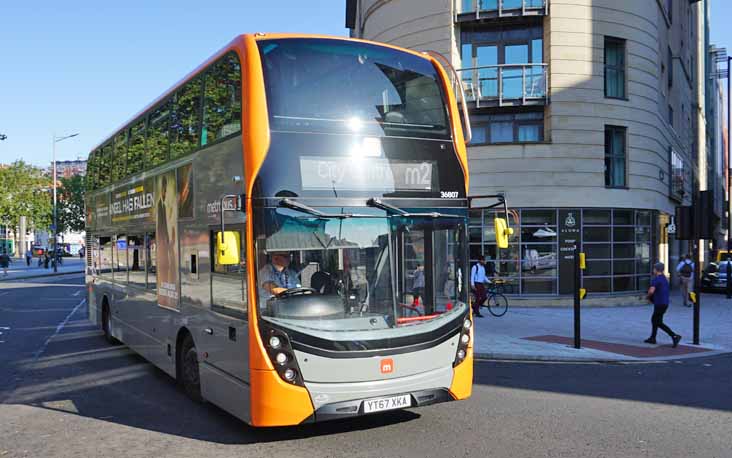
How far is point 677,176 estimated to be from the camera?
29.3m

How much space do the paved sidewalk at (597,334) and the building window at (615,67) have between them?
7.39 meters

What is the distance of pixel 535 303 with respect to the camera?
21.8 metres

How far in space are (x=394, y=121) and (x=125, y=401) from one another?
4827 millimetres

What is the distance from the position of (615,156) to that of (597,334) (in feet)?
31.6

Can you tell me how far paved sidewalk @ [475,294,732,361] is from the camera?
1223 cm

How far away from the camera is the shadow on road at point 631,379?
870cm

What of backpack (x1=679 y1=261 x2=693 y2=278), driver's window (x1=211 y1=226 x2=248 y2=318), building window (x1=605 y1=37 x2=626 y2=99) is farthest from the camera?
building window (x1=605 y1=37 x2=626 y2=99)

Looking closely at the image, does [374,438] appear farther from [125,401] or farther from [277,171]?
[125,401]

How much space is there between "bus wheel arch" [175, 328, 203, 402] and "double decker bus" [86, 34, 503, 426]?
0.42 feet

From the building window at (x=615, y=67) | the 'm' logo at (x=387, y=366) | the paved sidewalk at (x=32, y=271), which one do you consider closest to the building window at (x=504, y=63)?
the building window at (x=615, y=67)

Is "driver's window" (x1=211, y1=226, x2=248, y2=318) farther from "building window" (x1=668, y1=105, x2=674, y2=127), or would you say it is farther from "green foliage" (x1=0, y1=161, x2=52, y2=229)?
"green foliage" (x1=0, y1=161, x2=52, y2=229)

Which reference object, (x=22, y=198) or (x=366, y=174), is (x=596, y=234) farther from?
(x=22, y=198)

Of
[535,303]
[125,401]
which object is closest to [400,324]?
[125,401]

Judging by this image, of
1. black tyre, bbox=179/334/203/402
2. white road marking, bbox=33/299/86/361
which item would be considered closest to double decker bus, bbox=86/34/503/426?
black tyre, bbox=179/334/203/402
